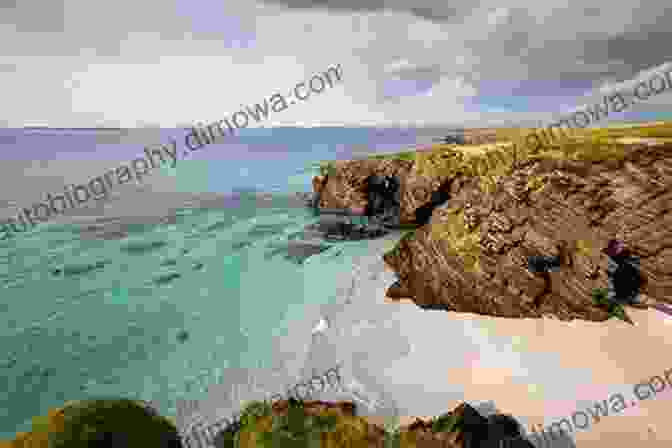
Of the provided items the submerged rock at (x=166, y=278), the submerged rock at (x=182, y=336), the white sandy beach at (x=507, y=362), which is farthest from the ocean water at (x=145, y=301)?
the white sandy beach at (x=507, y=362)

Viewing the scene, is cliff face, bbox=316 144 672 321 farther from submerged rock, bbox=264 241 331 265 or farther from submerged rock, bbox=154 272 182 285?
submerged rock, bbox=154 272 182 285

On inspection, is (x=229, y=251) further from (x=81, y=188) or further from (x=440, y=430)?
(x=81, y=188)

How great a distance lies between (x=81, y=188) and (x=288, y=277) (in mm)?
76734

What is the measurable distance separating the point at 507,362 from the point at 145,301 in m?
28.4

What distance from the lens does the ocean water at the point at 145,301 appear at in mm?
21266

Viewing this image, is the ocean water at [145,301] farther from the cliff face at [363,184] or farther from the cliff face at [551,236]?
the cliff face at [551,236]

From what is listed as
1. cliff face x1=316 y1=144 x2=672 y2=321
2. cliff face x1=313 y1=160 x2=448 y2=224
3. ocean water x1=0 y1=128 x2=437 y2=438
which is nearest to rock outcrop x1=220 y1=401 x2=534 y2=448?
ocean water x1=0 y1=128 x2=437 y2=438

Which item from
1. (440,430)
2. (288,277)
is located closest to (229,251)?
(288,277)

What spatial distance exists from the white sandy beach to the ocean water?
5892 mm

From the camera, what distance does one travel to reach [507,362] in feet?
63.9

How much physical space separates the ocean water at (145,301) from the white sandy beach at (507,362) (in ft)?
19.3

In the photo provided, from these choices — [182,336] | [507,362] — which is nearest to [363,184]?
[182,336]

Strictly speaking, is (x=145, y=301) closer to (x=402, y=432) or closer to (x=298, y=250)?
(x=298, y=250)

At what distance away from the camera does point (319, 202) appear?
210 feet
